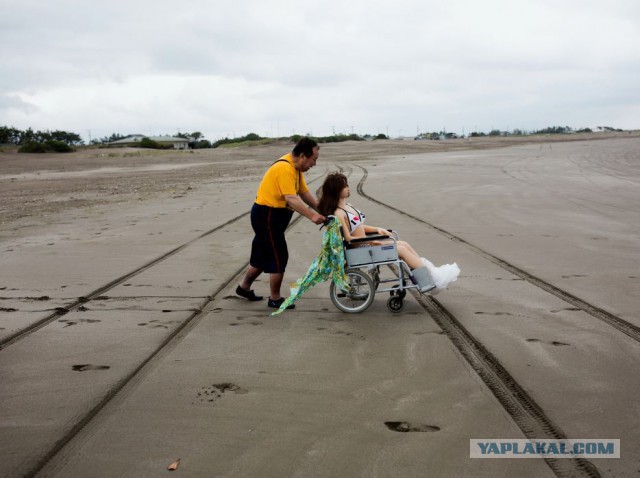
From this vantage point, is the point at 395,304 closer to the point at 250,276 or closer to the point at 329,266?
the point at 329,266

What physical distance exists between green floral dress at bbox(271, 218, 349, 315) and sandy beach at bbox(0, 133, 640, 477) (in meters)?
0.25

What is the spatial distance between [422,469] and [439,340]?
2073 mm

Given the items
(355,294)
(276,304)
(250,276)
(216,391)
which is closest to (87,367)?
(216,391)

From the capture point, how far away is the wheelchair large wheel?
597cm

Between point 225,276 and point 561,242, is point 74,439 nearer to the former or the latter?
point 225,276

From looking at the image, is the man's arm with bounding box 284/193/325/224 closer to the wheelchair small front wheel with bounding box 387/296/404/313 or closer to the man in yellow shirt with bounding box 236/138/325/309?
the man in yellow shirt with bounding box 236/138/325/309

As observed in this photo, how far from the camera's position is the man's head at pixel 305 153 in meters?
5.89

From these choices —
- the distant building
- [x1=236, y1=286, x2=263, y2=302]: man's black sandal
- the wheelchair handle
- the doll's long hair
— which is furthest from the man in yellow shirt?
the distant building

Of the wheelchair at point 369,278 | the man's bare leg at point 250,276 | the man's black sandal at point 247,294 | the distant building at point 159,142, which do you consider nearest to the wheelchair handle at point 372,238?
the wheelchair at point 369,278

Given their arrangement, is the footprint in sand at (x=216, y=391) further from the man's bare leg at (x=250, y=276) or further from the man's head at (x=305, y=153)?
the man's head at (x=305, y=153)

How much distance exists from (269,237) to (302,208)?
1.93ft

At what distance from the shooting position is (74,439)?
11.4 feet

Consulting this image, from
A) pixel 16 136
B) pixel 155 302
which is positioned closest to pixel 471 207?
pixel 155 302

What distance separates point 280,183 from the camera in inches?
234
